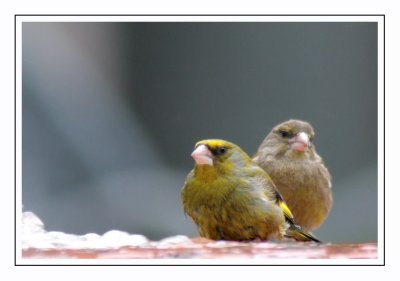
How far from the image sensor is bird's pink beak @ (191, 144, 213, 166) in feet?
11.9

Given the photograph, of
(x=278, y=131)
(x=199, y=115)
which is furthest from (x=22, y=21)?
(x=278, y=131)

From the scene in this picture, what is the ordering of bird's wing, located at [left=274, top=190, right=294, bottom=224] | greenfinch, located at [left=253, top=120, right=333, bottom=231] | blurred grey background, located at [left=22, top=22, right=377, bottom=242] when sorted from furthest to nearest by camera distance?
greenfinch, located at [left=253, top=120, right=333, bottom=231] < blurred grey background, located at [left=22, top=22, right=377, bottom=242] < bird's wing, located at [left=274, top=190, right=294, bottom=224]

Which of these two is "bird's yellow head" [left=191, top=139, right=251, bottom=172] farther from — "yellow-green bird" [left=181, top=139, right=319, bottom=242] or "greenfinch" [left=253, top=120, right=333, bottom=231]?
"greenfinch" [left=253, top=120, right=333, bottom=231]

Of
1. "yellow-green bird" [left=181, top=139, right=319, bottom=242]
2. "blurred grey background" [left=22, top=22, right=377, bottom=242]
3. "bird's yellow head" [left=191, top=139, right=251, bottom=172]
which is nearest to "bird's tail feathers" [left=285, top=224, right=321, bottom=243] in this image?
"yellow-green bird" [left=181, top=139, right=319, bottom=242]

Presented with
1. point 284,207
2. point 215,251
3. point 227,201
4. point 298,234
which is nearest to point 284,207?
point 284,207

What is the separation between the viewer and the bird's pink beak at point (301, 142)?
13.0 feet

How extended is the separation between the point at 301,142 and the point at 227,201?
18.2 inches

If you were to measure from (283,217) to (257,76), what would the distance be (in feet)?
1.99

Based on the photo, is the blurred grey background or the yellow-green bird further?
the blurred grey background

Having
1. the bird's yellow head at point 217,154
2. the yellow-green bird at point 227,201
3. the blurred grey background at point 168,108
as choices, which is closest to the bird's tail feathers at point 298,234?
the yellow-green bird at point 227,201

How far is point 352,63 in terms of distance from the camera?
392 cm

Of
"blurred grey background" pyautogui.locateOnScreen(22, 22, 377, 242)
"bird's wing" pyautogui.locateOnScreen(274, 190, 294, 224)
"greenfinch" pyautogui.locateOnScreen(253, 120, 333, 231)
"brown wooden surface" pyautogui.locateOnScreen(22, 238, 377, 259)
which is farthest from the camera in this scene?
"greenfinch" pyautogui.locateOnScreen(253, 120, 333, 231)

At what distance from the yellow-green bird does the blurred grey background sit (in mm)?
140
